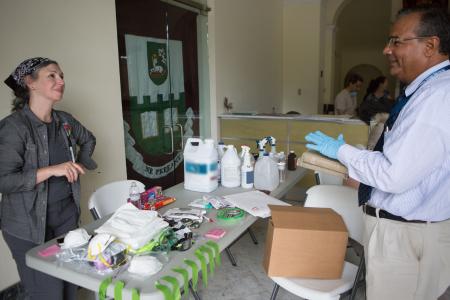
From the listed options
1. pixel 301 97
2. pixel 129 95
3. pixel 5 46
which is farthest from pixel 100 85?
pixel 301 97

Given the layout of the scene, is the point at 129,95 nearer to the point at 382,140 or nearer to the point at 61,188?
the point at 61,188

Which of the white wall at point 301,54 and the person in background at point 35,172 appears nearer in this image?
the person in background at point 35,172

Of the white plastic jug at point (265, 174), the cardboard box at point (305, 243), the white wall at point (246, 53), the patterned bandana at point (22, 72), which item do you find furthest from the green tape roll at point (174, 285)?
the white wall at point (246, 53)

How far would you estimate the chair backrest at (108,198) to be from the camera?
170cm

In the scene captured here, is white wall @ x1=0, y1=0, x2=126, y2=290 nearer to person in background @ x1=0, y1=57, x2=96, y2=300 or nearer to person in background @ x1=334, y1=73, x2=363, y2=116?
person in background @ x1=0, y1=57, x2=96, y2=300

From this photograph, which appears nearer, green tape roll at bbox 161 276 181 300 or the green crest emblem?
green tape roll at bbox 161 276 181 300

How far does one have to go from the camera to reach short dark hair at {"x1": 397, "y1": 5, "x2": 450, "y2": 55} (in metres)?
1.10

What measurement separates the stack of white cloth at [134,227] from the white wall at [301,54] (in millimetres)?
5317

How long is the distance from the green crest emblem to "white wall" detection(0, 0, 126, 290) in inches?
24.7

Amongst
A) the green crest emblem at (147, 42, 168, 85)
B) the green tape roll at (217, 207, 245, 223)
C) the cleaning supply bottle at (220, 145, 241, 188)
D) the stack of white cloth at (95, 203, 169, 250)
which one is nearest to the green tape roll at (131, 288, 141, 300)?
the stack of white cloth at (95, 203, 169, 250)

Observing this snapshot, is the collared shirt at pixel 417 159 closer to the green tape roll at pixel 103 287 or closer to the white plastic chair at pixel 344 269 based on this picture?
the white plastic chair at pixel 344 269

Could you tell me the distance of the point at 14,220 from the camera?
153cm

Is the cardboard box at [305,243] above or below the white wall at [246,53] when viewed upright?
below

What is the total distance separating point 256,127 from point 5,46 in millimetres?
2627
